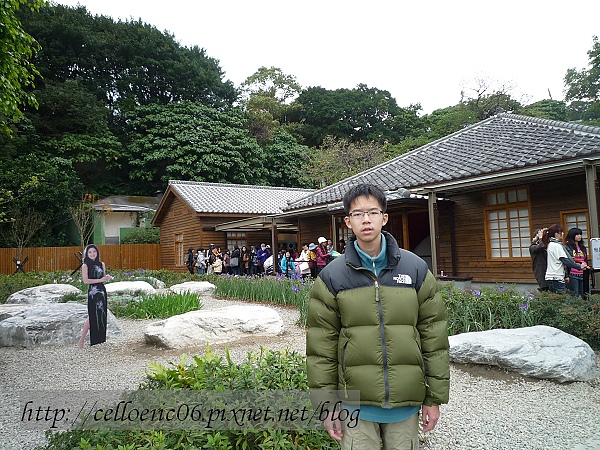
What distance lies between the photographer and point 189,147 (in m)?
34.3

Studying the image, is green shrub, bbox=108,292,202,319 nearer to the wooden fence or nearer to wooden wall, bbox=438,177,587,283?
wooden wall, bbox=438,177,587,283

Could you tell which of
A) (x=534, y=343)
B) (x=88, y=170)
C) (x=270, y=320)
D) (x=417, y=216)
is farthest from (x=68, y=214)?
(x=534, y=343)

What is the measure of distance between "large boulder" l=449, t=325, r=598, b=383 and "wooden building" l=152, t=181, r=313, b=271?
52.0 feet

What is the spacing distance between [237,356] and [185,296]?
3.80 m

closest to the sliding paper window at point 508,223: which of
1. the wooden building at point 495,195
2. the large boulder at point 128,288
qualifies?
the wooden building at point 495,195

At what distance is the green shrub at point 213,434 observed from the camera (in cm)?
305

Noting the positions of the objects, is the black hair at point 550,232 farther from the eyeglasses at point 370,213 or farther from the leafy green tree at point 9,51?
the leafy green tree at point 9,51

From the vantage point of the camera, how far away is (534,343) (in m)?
5.46

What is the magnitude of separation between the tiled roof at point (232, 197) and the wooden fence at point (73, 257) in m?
4.87

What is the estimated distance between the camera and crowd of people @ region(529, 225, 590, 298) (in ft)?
25.4

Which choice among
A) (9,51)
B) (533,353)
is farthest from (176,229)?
(533,353)

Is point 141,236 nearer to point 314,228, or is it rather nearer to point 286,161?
point 286,161

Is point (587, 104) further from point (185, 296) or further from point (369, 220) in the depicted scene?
point (369, 220)

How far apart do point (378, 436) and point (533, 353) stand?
3798 millimetres
